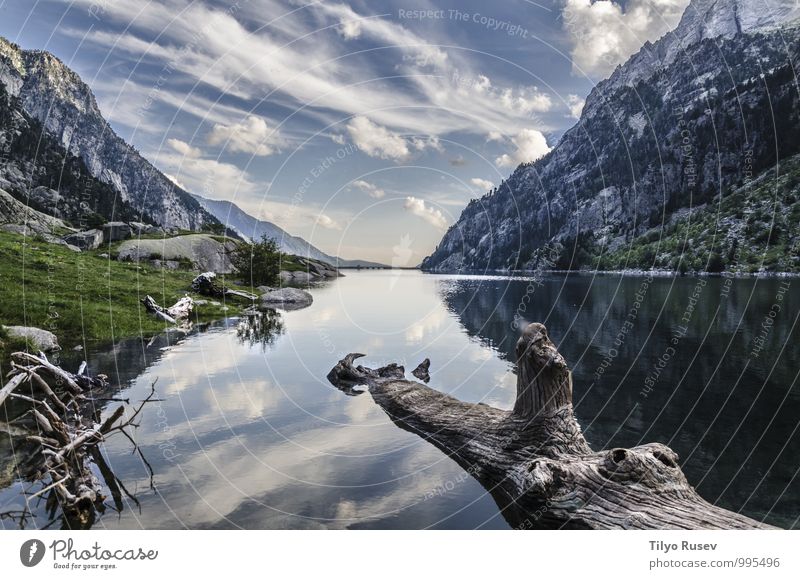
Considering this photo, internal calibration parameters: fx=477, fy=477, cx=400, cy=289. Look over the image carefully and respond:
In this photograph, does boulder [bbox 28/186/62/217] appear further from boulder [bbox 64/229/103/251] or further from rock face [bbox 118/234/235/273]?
rock face [bbox 118/234/235/273]

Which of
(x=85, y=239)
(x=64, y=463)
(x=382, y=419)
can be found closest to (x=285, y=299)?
(x=85, y=239)

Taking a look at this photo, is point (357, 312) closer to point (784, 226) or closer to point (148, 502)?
point (148, 502)

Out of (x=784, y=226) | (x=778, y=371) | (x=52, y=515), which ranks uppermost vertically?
(x=784, y=226)

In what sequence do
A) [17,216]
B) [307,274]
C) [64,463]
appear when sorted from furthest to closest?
1. [307,274]
2. [17,216]
3. [64,463]

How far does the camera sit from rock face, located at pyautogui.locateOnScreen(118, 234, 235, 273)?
269 feet

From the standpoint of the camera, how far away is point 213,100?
21.2 metres

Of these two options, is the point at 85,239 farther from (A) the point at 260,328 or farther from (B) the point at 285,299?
(A) the point at 260,328

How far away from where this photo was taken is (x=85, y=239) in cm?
9006

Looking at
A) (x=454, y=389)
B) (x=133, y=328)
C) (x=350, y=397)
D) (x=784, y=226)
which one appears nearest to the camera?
(x=350, y=397)

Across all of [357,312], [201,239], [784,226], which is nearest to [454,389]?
[357,312]

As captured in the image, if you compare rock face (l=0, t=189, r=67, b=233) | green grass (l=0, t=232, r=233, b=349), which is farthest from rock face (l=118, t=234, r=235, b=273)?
green grass (l=0, t=232, r=233, b=349)

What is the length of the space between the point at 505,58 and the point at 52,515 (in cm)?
2016

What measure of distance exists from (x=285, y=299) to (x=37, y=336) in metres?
42.1
